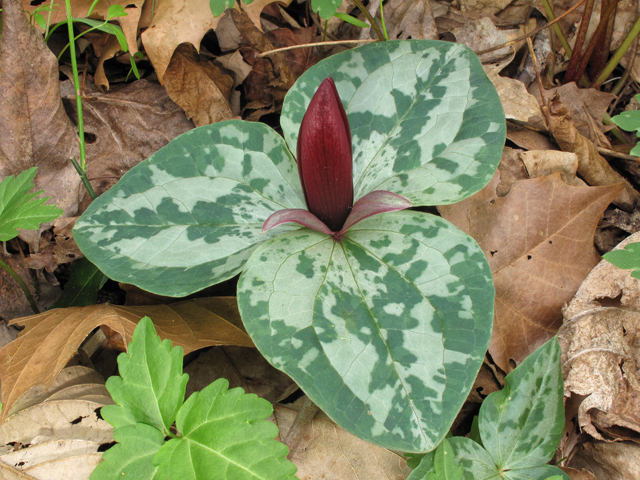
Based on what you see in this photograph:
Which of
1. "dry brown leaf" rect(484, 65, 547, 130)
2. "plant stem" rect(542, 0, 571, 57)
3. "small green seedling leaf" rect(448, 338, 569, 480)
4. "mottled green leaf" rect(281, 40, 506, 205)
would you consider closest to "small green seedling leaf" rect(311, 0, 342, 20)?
"mottled green leaf" rect(281, 40, 506, 205)

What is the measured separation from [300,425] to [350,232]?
0.59 m

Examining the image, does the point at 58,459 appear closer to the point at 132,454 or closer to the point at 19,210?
the point at 132,454

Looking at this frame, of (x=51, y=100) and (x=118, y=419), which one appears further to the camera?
(x=51, y=100)

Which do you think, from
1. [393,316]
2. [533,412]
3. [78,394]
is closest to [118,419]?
[78,394]

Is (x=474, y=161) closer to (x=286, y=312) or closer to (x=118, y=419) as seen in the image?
(x=286, y=312)

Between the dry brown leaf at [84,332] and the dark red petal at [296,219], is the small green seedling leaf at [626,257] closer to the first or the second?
the dark red petal at [296,219]

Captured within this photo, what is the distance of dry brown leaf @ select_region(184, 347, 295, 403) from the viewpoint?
1533 mm

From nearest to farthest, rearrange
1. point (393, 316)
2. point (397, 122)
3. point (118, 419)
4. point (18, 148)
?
point (118, 419) < point (393, 316) < point (397, 122) < point (18, 148)

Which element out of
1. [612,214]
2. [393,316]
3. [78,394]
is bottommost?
[612,214]

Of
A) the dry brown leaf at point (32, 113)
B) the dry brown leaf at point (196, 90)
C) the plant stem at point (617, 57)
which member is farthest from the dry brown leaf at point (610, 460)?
the dry brown leaf at point (32, 113)

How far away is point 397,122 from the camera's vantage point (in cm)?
150

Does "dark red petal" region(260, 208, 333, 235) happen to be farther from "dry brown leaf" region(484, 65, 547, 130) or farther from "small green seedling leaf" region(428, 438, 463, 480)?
"dry brown leaf" region(484, 65, 547, 130)

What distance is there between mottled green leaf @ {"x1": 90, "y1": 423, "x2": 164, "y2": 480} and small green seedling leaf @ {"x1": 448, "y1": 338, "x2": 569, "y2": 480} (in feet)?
2.50

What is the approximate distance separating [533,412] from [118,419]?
1065 mm
